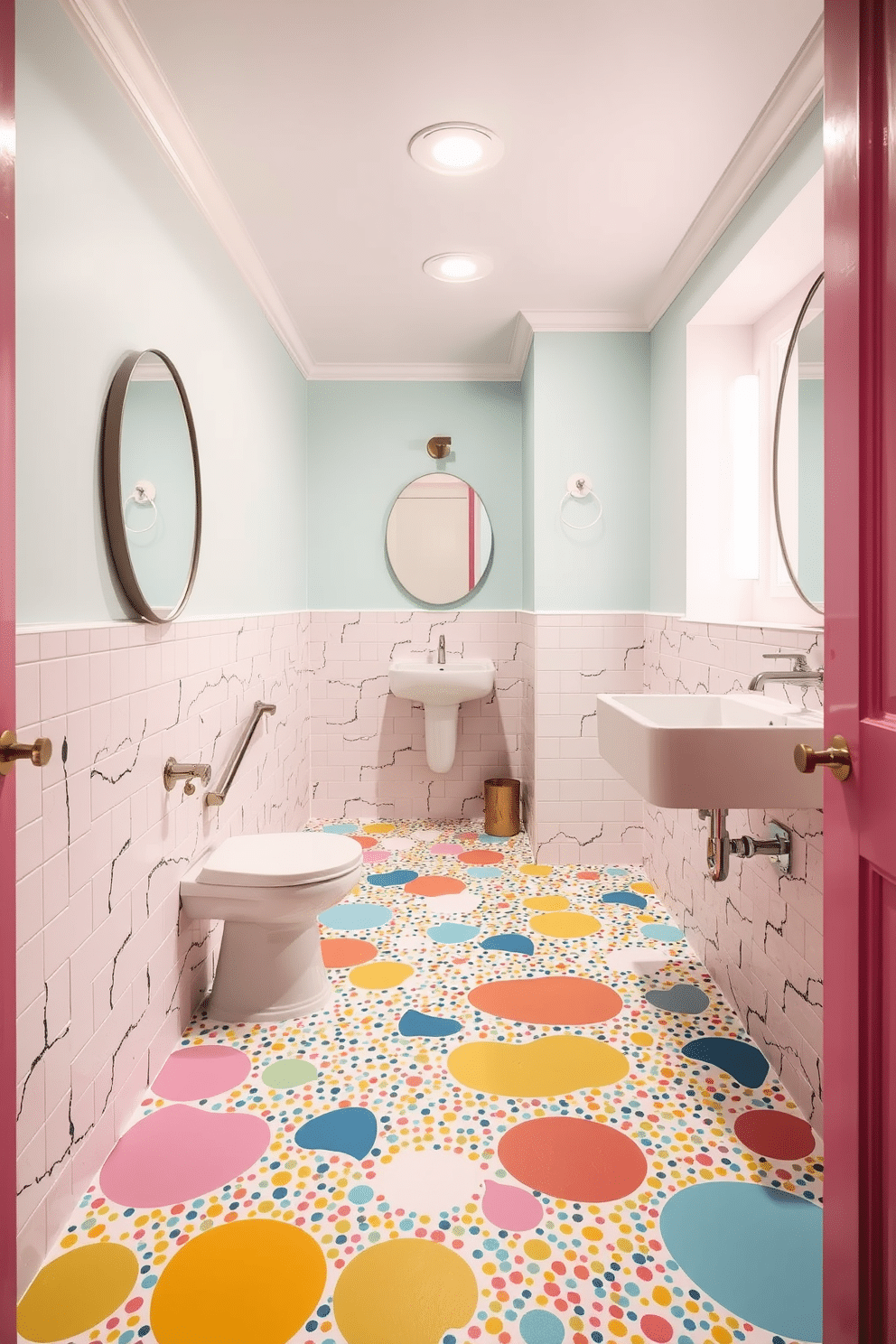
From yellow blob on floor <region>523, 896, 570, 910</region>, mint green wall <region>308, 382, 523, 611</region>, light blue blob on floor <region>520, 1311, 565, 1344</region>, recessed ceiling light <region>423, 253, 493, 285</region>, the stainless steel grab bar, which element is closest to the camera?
light blue blob on floor <region>520, 1311, 565, 1344</region>

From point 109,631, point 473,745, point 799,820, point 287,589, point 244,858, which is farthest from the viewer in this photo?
point 473,745

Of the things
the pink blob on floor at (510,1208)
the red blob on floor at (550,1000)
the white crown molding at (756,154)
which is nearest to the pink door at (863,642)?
the pink blob on floor at (510,1208)

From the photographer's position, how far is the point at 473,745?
422cm

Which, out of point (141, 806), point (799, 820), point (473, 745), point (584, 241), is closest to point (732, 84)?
point (584, 241)

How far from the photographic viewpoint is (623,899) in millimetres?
3104

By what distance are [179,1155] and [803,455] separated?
2.27 metres

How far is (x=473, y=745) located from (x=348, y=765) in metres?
0.67

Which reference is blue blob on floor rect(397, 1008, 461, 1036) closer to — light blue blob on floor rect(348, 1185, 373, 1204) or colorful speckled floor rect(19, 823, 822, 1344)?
colorful speckled floor rect(19, 823, 822, 1344)

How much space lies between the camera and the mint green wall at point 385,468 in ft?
13.7

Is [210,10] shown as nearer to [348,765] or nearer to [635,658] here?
[635,658]

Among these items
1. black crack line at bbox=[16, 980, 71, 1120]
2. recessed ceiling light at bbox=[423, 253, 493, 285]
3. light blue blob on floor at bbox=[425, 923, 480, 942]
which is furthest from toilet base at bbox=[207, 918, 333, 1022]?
recessed ceiling light at bbox=[423, 253, 493, 285]

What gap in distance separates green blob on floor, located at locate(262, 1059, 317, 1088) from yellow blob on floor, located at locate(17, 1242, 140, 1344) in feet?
1.74

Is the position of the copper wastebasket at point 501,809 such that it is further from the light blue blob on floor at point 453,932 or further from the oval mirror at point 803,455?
the oval mirror at point 803,455

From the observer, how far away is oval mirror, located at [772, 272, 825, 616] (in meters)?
2.12
